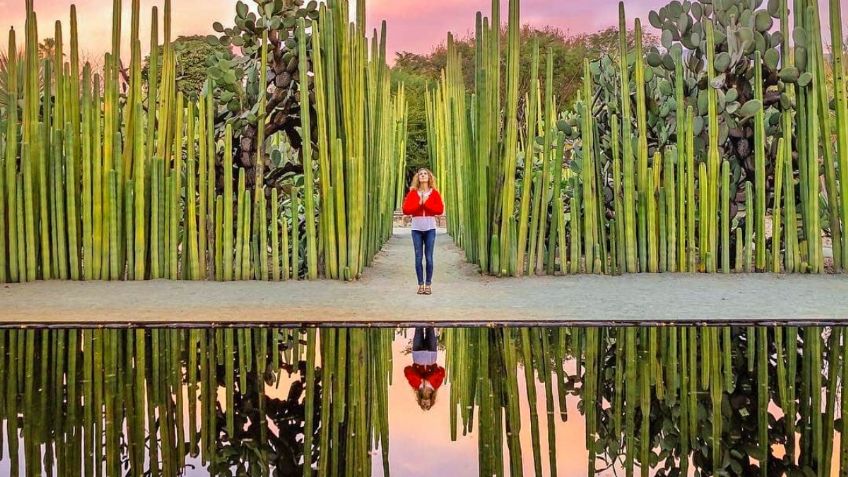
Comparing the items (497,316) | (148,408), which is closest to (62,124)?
(497,316)

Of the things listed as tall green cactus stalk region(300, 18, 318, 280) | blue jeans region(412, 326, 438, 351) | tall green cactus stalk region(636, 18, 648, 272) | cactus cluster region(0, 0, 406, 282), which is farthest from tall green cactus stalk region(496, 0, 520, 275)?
blue jeans region(412, 326, 438, 351)

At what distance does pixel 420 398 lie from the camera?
3672 mm

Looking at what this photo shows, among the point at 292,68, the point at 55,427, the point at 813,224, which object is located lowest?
the point at 55,427

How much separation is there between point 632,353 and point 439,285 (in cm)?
269

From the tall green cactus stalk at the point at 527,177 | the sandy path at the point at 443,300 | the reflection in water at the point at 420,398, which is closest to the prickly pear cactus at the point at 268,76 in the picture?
the sandy path at the point at 443,300

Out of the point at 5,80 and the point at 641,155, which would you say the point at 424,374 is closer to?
the point at 641,155

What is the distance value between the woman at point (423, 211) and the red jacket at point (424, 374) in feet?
7.40

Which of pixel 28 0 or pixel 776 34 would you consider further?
pixel 776 34

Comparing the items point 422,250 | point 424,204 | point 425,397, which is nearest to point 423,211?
point 424,204

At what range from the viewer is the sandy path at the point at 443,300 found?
217 inches

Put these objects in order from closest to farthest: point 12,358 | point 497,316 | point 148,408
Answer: point 148,408, point 12,358, point 497,316

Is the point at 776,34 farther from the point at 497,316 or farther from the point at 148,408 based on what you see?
the point at 148,408

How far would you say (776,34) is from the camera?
7.70 metres

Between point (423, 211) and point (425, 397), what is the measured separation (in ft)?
9.61
